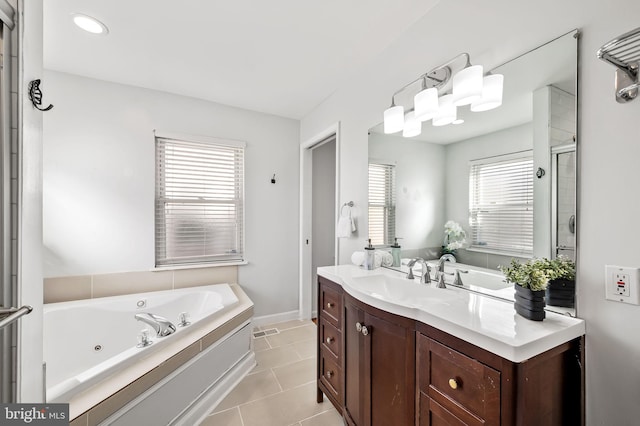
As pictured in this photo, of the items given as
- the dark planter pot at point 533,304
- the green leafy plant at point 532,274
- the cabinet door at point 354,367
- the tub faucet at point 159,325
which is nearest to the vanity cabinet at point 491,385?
the dark planter pot at point 533,304

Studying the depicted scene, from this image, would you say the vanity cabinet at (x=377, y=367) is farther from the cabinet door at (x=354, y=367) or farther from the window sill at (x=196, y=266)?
the window sill at (x=196, y=266)

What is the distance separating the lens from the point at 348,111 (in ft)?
8.04

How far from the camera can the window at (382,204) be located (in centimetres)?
196

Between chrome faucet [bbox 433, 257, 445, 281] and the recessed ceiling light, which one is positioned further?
the recessed ceiling light

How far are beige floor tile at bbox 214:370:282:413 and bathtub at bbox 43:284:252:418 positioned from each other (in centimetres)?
30

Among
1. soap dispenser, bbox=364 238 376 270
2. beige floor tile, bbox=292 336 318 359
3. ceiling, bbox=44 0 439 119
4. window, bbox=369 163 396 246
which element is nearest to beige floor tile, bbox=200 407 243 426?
beige floor tile, bbox=292 336 318 359

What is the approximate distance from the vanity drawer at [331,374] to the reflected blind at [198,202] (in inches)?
66.9

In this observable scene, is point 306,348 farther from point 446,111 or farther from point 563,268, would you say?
point 446,111

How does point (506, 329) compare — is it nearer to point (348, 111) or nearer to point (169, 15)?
point (348, 111)

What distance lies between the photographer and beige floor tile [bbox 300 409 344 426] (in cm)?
169

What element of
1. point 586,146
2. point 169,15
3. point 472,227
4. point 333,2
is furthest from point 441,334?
point 169,15

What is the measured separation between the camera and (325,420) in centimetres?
172

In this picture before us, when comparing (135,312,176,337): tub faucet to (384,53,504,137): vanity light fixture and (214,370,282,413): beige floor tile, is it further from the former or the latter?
(384,53,504,137): vanity light fixture

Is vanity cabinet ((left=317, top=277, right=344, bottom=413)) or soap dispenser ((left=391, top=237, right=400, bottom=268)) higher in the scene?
soap dispenser ((left=391, top=237, right=400, bottom=268))
